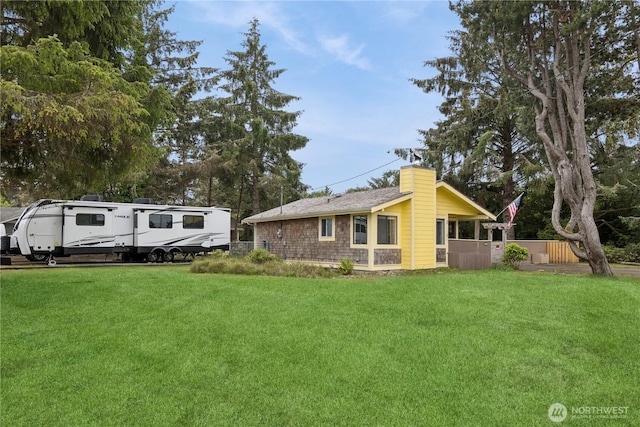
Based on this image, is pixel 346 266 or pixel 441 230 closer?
pixel 346 266

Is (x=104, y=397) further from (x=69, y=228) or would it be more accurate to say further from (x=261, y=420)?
(x=69, y=228)

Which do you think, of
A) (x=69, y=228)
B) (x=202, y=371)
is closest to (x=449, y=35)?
(x=69, y=228)

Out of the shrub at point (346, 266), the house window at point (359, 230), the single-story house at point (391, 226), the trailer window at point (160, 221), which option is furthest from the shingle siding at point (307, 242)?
the trailer window at point (160, 221)

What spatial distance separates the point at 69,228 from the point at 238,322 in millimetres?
13583

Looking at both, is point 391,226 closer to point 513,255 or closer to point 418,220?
point 418,220

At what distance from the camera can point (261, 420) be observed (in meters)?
3.79

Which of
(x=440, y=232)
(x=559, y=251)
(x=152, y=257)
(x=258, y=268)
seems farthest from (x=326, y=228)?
(x=559, y=251)

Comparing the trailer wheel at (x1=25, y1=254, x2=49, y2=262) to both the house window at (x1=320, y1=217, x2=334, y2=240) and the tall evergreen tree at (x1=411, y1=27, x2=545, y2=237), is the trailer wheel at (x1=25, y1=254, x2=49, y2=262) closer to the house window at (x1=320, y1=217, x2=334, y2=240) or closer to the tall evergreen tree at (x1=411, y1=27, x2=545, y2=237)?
the house window at (x1=320, y1=217, x2=334, y2=240)

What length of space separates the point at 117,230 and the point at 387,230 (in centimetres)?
1140

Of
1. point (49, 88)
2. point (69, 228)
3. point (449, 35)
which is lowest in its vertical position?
point (69, 228)

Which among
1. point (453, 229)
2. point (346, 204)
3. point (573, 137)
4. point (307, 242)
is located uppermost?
point (573, 137)

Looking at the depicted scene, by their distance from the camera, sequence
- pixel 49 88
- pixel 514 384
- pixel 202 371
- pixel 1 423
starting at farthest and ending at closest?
pixel 49 88
pixel 202 371
pixel 514 384
pixel 1 423

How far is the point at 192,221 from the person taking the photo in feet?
67.9

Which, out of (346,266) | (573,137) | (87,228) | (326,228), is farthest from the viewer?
(87,228)
